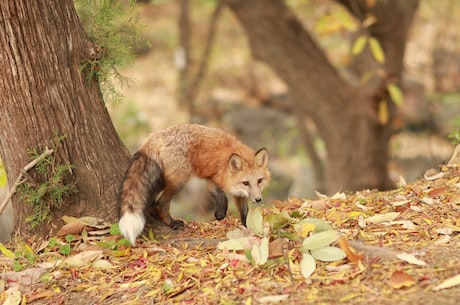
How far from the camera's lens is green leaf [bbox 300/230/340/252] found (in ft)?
12.9

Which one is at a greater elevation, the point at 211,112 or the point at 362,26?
the point at 362,26

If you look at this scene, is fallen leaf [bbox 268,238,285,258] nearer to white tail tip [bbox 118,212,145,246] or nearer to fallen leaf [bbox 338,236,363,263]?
fallen leaf [bbox 338,236,363,263]

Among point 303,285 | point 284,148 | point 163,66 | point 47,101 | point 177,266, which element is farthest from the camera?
point 163,66

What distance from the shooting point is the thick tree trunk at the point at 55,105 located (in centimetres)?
464

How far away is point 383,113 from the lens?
932 cm

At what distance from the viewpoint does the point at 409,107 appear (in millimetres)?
15516

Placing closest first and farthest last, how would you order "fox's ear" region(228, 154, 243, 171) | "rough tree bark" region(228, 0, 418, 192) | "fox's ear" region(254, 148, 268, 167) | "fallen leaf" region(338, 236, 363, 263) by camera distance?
"fallen leaf" region(338, 236, 363, 263), "fox's ear" region(228, 154, 243, 171), "fox's ear" region(254, 148, 268, 167), "rough tree bark" region(228, 0, 418, 192)

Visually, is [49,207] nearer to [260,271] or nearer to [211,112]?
[260,271]

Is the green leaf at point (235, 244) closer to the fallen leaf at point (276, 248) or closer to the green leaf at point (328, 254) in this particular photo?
Result: the fallen leaf at point (276, 248)

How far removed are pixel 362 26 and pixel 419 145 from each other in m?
6.92

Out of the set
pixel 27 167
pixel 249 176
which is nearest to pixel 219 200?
pixel 249 176

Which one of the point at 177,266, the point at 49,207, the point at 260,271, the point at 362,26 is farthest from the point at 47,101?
the point at 362,26

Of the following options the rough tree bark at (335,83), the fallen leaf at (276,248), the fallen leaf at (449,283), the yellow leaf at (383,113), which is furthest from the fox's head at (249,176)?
the yellow leaf at (383,113)

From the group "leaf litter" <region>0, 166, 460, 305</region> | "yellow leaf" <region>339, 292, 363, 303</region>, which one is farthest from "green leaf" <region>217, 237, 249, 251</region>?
"yellow leaf" <region>339, 292, 363, 303</region>
